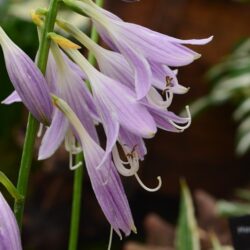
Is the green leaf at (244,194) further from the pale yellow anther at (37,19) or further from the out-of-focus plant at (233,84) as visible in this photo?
the pale yellow anther at (37,19)

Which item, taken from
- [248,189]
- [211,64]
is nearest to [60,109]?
[248,189]

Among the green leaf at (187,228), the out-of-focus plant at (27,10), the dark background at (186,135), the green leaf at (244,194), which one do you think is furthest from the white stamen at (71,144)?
the out-of-focus plant at (27,10)

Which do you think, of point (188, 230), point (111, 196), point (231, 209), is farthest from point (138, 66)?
point (231, 209)

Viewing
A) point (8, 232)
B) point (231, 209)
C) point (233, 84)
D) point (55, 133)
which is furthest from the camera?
point (233, 84)

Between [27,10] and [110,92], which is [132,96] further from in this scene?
[27,10]

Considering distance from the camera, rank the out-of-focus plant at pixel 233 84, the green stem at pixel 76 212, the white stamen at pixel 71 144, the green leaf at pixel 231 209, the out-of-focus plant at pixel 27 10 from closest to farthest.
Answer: the white stamen at pixel 71 144
the green stem at pixel 76 212
the green leaf at pixel 231 209
the out-of-focus plant at pixel 233 84
the out-of-focus plant at pixel 27 10

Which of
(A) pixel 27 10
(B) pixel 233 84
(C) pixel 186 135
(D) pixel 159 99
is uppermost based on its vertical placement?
(D) pixel 159 99

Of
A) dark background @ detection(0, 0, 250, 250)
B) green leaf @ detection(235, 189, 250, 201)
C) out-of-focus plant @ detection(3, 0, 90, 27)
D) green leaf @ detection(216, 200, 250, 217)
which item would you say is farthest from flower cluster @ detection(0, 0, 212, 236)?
out-of-focus plant @ detection(3, 0, 90, 27)
